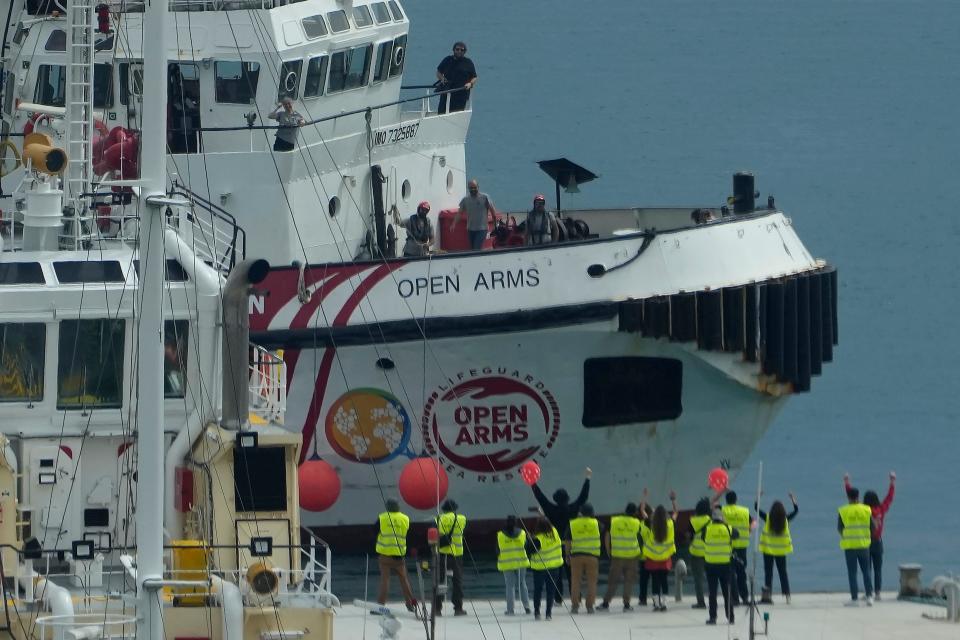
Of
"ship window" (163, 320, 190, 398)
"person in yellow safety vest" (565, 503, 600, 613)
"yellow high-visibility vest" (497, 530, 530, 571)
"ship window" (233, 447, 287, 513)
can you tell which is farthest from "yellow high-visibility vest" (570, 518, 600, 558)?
"ship window" (163, 320, 190, 398)

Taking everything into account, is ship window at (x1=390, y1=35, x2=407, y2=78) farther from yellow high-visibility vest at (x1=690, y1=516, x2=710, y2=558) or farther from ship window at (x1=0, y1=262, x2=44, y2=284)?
ship window at (x1=0, y1=262, x2=44, y2=284)

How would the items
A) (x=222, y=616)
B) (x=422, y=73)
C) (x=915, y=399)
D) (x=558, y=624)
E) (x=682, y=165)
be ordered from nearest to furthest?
(x=222, y=616), (x=558, y=624), (x=915, y=399), (x=682, y=165), (x=422, y=73)

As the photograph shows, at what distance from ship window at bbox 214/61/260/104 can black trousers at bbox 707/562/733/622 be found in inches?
283

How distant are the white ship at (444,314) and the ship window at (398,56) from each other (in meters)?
1.71

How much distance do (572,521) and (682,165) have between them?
127 feet

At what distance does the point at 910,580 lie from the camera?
65.1 ft

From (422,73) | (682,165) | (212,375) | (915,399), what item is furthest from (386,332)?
(422,73)

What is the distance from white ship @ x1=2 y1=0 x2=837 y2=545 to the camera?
72.1ft

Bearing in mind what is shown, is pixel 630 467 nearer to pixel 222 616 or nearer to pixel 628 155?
pixel 222 616

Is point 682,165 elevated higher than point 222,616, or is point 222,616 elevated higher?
point 682,165

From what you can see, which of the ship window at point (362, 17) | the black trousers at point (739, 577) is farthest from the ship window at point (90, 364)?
the ship window at point (362, 17)

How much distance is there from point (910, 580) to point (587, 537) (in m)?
2.69

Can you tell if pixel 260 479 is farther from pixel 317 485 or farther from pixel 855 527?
pixel 317 485

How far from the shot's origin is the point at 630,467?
22.7 m
